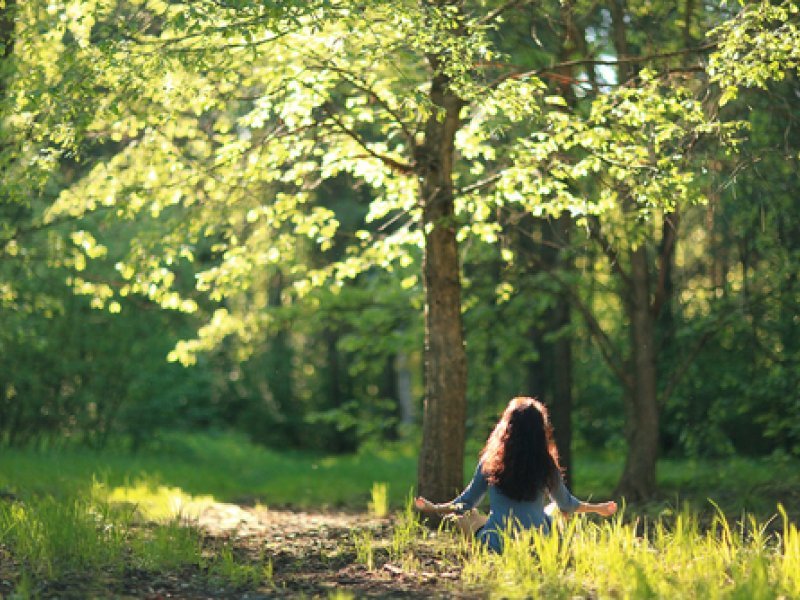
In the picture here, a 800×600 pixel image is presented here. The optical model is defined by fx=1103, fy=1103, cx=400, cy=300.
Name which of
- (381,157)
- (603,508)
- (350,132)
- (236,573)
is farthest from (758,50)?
(236,573)

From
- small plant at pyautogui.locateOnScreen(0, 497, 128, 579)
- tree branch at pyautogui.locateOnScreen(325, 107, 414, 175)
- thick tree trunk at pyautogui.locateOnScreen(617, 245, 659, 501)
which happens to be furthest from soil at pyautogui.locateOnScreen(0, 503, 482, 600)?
thick tree trunk at pyautogui.locateOnScreen(617, 245, 659, 501)

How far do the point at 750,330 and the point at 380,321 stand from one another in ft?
15.2

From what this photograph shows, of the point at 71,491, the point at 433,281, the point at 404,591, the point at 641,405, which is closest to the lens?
the point at 404,591

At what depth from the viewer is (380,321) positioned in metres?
14.3

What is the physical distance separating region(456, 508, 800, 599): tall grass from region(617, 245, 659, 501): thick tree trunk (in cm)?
629

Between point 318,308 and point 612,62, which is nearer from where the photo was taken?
point 612,62

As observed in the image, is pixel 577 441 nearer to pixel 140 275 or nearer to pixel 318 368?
pixel 318 368

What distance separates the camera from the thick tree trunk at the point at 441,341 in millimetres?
10125

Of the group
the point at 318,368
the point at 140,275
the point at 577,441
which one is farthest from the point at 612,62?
the point at 318,368

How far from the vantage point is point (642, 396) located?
529 inches

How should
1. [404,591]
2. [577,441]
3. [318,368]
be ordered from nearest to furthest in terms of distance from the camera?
[404,591] → [577,441] → [318,368]

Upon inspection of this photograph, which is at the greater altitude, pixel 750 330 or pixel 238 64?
pixel 238 64

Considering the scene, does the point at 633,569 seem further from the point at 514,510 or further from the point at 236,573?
the point at 236,573

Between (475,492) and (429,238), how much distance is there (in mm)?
3422
